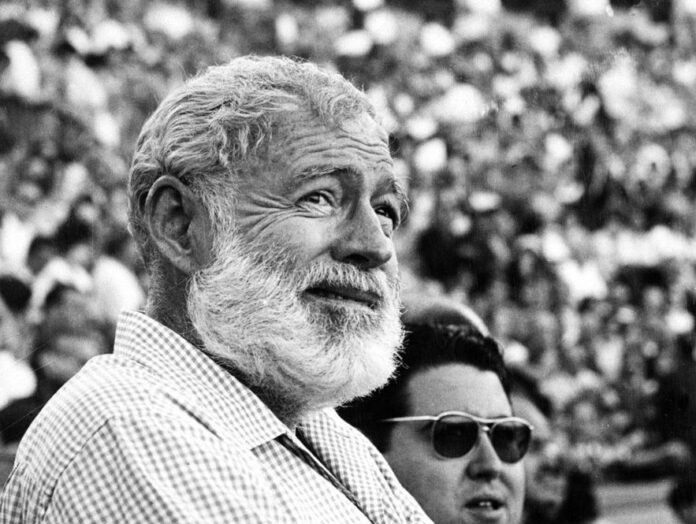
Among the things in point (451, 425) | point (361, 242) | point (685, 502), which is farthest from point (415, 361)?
point (685, 502)

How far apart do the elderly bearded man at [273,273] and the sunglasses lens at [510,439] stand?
0.61 m

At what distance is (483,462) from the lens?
106 inches

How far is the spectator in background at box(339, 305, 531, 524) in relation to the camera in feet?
8.72

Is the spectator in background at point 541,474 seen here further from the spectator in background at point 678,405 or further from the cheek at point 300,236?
the spectator in background at point 678,405

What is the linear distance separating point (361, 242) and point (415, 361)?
875 millimetres

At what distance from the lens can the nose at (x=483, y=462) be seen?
2.68m

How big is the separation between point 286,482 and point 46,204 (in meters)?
3.37

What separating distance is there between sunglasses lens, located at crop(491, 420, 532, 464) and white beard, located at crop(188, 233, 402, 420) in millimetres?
787

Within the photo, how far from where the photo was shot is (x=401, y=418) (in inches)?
109

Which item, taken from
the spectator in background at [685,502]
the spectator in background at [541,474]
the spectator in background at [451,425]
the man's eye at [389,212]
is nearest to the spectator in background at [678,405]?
the spectator in background at [685,502]

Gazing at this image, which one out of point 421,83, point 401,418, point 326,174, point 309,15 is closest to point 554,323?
point 421,83

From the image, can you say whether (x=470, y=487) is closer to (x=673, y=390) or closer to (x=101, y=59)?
(x=101, y=59)

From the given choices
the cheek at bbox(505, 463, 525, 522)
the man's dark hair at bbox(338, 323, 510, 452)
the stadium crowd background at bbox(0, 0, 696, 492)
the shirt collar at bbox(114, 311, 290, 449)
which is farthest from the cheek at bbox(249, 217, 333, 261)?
the stadium crowd background at bbox(0, 0, 696, 492)

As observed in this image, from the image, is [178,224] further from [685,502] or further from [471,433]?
[685,502]
